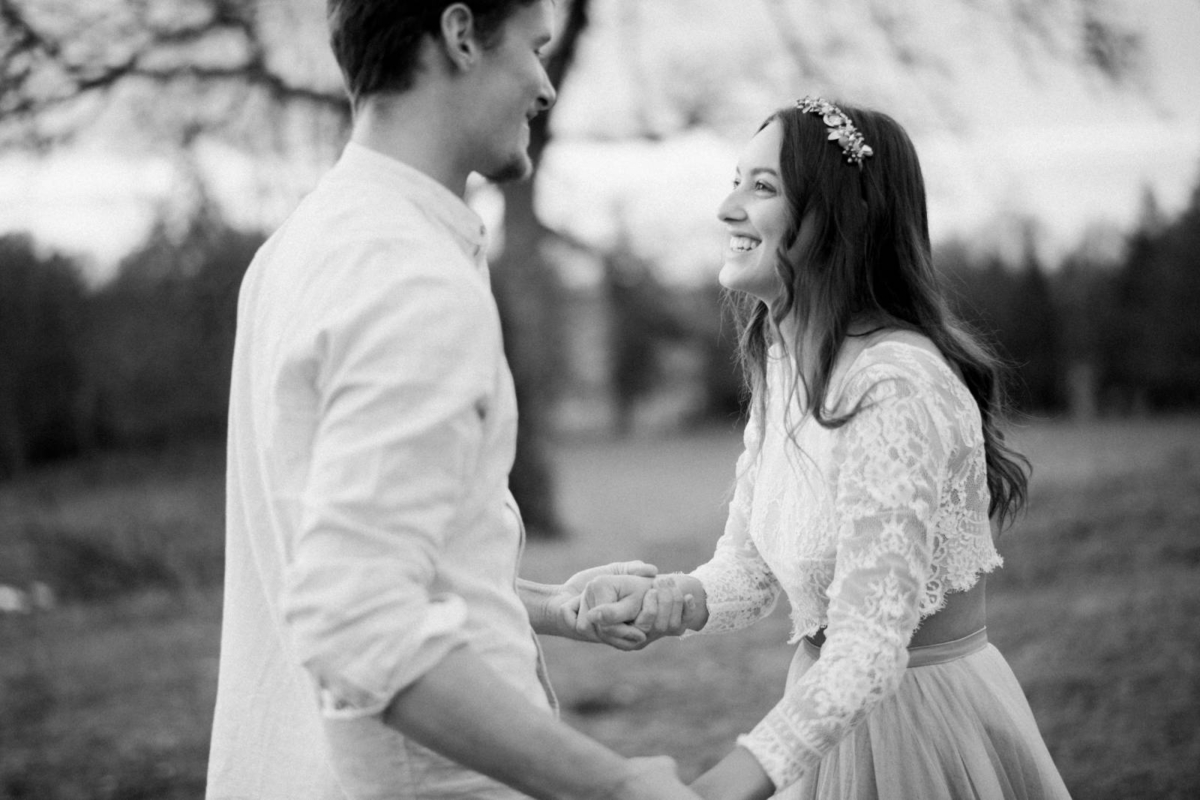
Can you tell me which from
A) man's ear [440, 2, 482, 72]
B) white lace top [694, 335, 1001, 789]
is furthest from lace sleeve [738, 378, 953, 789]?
man's ear [440, 2, 482, 72]

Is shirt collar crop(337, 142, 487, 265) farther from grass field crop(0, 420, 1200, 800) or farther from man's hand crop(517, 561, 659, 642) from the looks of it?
grass field crop(0, 420, 1200, 800)

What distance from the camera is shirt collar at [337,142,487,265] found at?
1.45 metres

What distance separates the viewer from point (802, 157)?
223cm

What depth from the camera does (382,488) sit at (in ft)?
3.96

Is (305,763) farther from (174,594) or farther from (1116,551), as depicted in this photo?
(174,594)

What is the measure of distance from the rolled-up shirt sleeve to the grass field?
3304mm

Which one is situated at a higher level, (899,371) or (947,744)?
(899,371)

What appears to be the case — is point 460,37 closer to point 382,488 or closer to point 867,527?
point 382,488

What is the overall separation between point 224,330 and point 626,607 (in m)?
8.45

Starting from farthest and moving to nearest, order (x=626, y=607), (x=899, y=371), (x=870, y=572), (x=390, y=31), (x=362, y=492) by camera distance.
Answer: (x=626, y=607), (x=899, y=371), (x=870, y=572), (x=390, y=31), (x=362, y=492)

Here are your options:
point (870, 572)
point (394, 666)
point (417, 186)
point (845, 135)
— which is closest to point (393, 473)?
point (394, 666)

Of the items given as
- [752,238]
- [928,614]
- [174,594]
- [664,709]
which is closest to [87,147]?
[174,594]

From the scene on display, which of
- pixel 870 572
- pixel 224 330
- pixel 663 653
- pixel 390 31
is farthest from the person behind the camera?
pixel 224 330

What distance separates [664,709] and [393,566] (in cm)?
460
